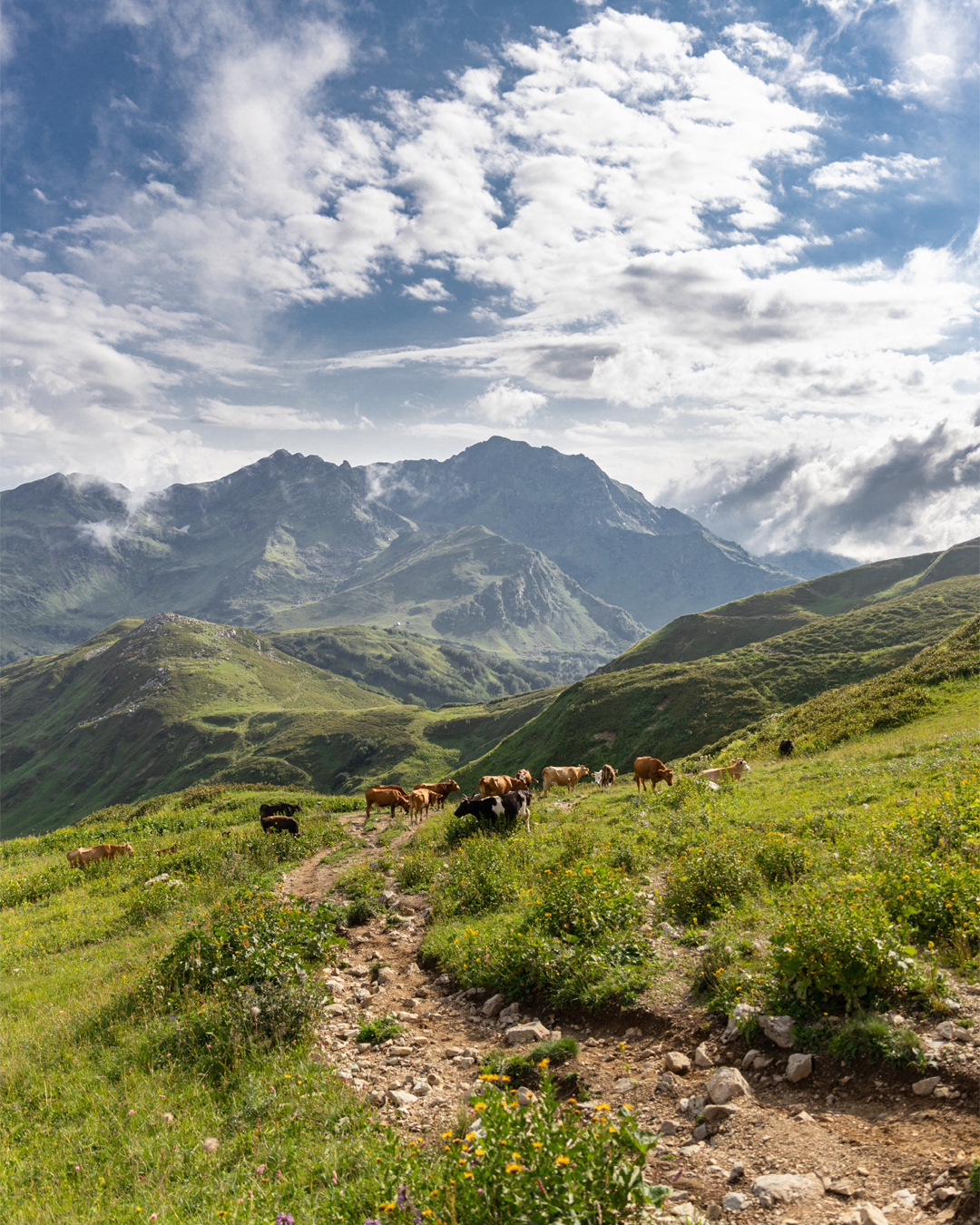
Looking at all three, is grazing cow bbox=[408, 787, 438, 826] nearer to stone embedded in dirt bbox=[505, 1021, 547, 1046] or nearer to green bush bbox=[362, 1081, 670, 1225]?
stone embedded in dirt bbox=[505, 1021, 547, 1046]

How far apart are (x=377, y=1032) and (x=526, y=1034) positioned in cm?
265

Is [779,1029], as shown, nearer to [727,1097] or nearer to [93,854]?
[727,1097]

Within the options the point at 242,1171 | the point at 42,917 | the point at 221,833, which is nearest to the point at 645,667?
the point at 221,833

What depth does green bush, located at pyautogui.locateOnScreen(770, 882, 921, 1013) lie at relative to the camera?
7766mm

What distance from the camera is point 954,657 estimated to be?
39.7 m

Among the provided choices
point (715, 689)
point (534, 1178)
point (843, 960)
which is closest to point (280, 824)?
point (843, 960)

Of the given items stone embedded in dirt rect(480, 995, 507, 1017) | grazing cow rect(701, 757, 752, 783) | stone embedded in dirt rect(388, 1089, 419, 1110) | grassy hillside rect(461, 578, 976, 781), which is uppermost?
stone embedded in dirt rect(388, 1089, 419, 1110)

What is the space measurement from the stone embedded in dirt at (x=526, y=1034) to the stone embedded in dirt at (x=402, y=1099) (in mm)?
1742

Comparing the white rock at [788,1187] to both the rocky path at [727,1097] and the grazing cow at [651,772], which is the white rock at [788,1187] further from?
the grazing cow at [651,772]

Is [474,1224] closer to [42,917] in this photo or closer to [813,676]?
[42,917]

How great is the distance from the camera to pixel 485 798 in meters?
23.4

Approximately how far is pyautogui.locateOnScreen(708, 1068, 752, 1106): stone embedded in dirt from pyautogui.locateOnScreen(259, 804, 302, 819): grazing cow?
85.0 ft

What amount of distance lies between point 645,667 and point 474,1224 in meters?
105

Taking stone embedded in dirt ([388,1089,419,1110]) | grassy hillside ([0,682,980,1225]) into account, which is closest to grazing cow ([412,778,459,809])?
grassy hillside ([0,682,980,1225])
